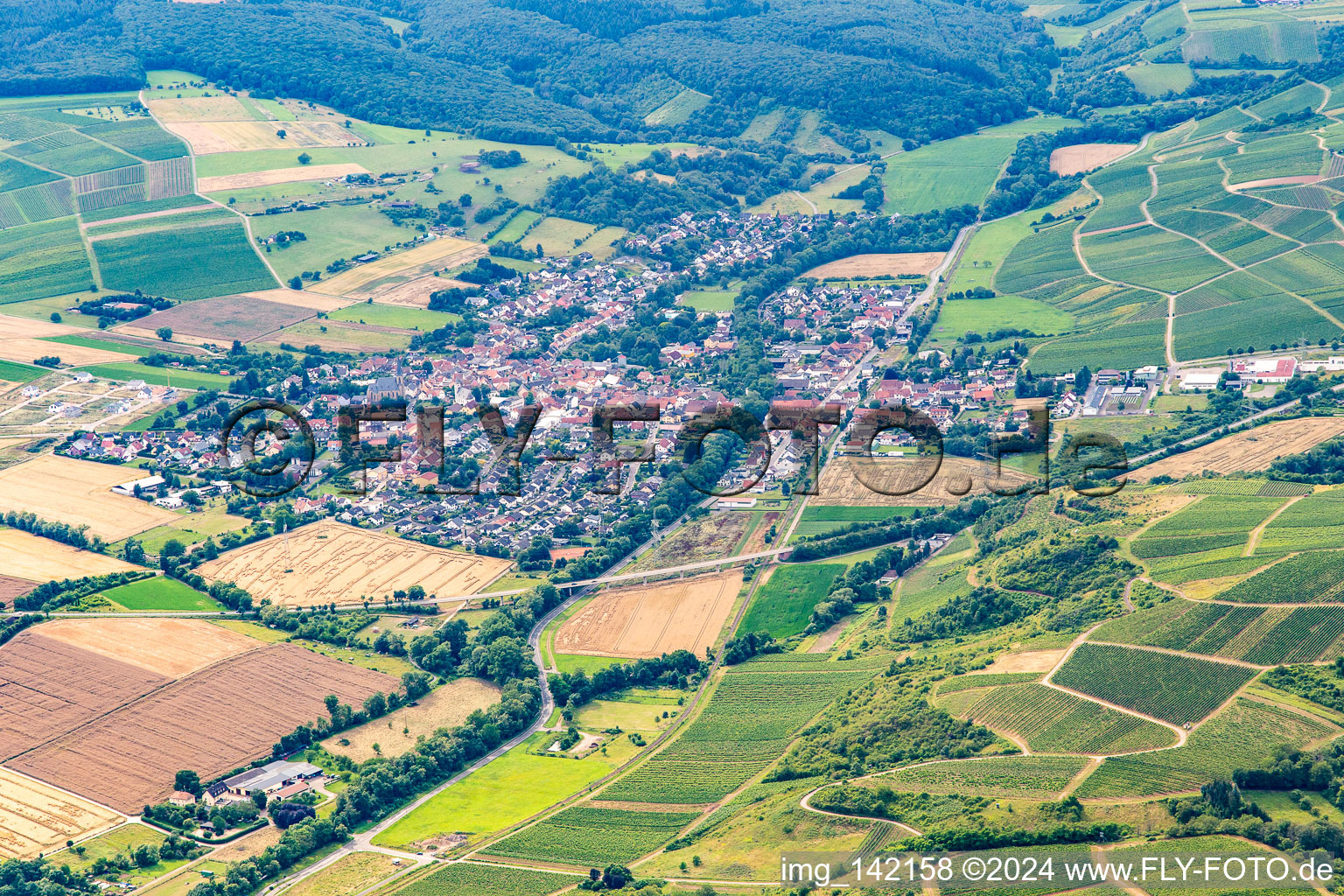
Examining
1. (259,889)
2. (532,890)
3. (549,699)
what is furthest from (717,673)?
(259,889)

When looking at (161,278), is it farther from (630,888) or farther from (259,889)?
(630,888)

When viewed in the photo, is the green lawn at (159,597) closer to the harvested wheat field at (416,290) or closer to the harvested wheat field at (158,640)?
the harvested wheat field at (158,640)

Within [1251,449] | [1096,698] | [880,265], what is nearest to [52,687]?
[1096,698]

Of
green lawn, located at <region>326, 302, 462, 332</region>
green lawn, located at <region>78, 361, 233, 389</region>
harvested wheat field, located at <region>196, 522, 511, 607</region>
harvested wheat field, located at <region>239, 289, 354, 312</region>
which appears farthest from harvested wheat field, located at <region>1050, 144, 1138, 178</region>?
harvested wheat field, located at <region>196, 522, 511, 607</region>

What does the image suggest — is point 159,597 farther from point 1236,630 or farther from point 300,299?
point 1236,630

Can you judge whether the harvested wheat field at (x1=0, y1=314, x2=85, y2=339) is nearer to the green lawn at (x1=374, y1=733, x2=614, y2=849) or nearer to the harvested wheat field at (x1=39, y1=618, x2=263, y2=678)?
the harvested wheat field at (x1=39, y1=618, x2=263, y2=678)

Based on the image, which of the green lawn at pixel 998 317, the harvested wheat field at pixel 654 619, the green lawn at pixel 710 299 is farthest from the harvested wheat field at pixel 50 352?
the green lawn at pixel 998 317
